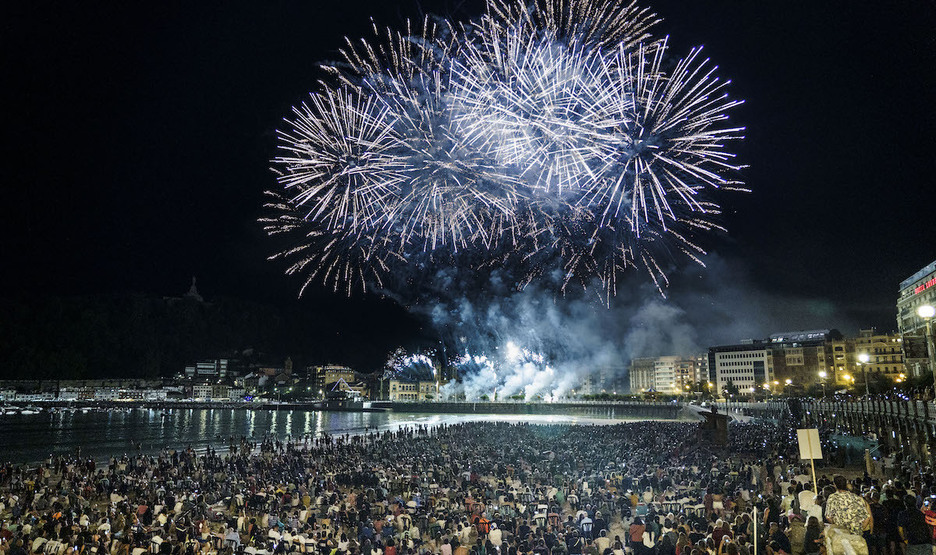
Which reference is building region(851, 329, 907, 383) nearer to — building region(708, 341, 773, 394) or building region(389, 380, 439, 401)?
building region(708, 341, 773, 394)

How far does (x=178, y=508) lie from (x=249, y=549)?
21.4 ft

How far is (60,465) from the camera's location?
1200 inches

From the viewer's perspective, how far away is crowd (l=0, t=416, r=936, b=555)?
10180mm

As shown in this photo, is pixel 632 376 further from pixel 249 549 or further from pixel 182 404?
pixel 249 549

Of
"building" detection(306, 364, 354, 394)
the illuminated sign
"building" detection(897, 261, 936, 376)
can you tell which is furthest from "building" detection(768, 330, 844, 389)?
"building" detection(306, 364, 354, 394)

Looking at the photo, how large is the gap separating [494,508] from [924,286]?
62130mm

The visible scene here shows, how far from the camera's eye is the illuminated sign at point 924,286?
189 feet

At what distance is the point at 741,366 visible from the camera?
5015 inches

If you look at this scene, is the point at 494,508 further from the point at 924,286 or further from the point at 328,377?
the point at 328,377

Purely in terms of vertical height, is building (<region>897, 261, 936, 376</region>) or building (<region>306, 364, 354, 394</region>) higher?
building (<region>897, 261, 936, 376</region>)

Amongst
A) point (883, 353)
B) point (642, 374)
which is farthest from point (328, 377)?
point (883, 353)

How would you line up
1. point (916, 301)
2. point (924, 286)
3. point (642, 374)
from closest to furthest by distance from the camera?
1. point (924, 286)
2. point (916, 301)
3. point (642, 374)

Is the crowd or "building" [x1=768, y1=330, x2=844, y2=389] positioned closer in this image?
the crowd

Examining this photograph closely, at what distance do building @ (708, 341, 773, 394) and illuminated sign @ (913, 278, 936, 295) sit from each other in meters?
59.0
